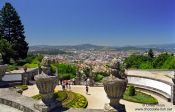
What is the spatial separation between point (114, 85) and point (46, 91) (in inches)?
116

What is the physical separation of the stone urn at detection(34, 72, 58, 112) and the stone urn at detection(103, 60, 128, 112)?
2.35 meters

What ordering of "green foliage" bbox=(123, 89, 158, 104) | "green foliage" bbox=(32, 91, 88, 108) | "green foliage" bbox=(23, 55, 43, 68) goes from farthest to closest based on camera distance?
"green foliage" bbox=(23, 55, 43, 68) → "green foliage" bbox=(123, 89, 158, 104) → "green foliage" bbox=(32, 91, 88, 108)

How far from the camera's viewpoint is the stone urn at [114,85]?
10.3 m

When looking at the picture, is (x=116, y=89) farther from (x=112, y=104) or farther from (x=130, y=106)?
(x=130, y=106)

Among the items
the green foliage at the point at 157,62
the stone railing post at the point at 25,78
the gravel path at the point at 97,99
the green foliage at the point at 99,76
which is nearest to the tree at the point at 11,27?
the green foliage at the point at 157,62

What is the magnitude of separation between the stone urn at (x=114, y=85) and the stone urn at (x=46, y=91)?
235 centimetres

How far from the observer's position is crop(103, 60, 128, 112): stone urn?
33.7 feet

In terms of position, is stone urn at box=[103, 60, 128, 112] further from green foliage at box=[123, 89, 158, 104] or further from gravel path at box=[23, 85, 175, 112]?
green foliage at box=[123, 89, 158, 104]

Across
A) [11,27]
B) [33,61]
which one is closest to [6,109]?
[33,61]

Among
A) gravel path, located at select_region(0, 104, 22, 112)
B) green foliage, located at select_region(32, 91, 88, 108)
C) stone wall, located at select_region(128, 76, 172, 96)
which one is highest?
gravel path, located at select_region(0, 104, 22, 112)

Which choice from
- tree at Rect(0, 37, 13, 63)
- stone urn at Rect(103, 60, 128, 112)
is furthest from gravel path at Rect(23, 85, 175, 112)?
tree at Rect(0, 37, 13, 63)

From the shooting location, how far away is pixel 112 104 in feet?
34.7

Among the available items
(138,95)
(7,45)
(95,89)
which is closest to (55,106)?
(138,95)

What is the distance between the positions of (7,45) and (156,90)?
32.4 metres
